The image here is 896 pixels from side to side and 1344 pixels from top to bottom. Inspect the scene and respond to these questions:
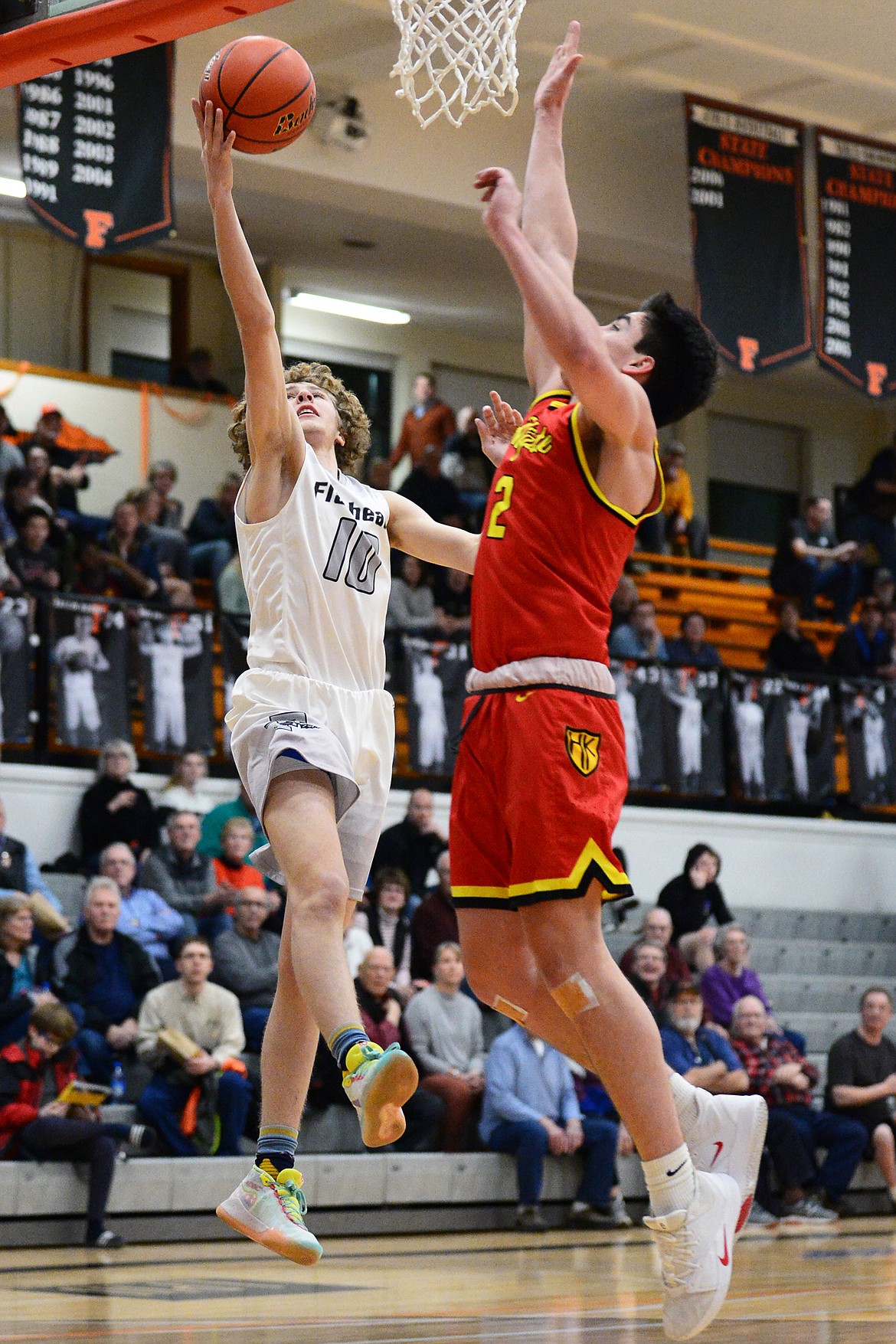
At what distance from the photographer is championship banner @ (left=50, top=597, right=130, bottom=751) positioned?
12.6 metres

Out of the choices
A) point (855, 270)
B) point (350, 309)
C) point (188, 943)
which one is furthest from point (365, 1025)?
point (350, 309)

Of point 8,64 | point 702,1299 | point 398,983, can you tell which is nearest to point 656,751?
point 398,983

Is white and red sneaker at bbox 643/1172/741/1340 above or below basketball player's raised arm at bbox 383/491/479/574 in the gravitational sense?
below

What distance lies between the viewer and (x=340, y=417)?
5184 millimetres

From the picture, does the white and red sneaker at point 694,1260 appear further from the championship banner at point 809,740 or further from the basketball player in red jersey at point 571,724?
the championship banner at point 809,740

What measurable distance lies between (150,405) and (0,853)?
25.1 feet

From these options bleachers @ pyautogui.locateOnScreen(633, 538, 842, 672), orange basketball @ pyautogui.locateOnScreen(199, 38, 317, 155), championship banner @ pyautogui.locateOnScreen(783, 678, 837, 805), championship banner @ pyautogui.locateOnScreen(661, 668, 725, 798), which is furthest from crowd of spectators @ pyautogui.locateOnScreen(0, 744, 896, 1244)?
bleachers @ pyautogui.locateOnScreen(633, 538, 842, 672)

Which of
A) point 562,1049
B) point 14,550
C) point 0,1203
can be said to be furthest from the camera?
point 14,550

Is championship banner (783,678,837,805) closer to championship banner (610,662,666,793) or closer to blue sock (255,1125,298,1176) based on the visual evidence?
championship banner (610,662,666,793)

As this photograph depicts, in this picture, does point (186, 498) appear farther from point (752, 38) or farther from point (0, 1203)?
point (0, 1203)

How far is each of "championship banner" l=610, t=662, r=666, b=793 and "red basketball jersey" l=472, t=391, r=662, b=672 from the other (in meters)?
10.2

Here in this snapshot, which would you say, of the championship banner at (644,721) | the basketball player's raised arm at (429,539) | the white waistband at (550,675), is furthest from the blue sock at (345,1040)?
the championship banner at (644,721)

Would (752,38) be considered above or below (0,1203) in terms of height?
above

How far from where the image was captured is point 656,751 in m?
15.1
